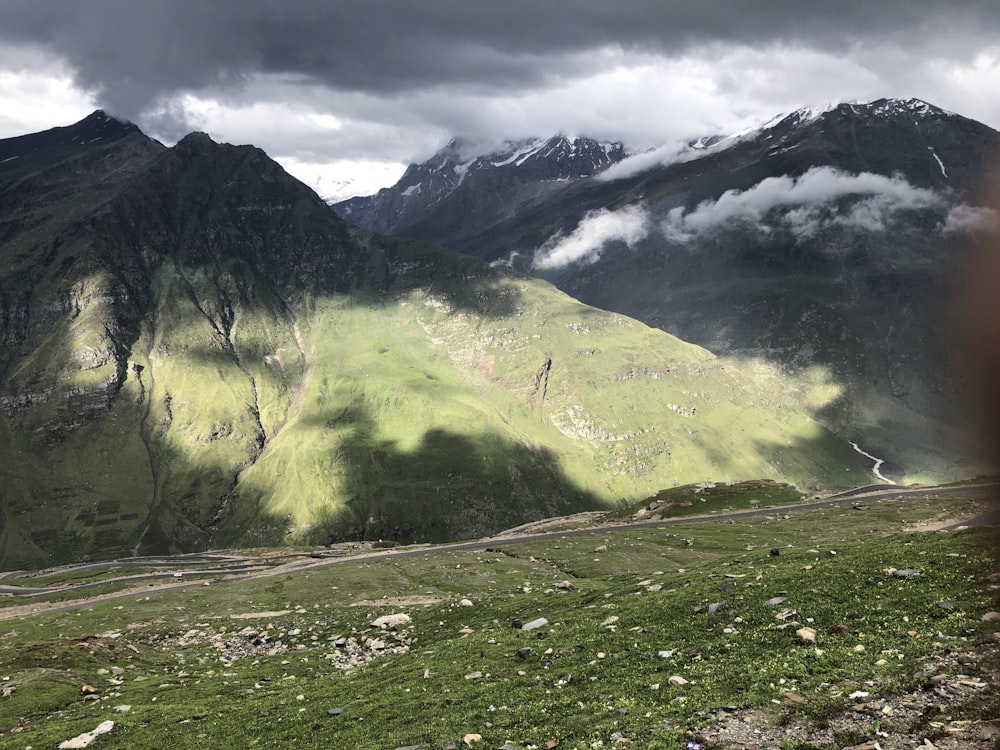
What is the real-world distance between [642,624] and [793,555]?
17.3 meters

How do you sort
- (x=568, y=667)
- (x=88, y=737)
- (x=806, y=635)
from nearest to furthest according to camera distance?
(x=806, y=635)
(x=568, y=667)
(x=88, y=737)

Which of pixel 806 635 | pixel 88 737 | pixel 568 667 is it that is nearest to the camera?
pixel 806 635

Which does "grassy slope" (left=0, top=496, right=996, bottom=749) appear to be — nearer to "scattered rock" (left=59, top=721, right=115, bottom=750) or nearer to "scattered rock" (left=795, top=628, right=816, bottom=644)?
"scattered rock" (left=795, top=628, right=816, bottom=644)

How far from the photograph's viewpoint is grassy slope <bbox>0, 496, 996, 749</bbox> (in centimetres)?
2005

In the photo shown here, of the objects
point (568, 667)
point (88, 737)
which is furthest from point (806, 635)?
point (88, 737)

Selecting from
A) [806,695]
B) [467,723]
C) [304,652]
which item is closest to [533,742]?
[467,723]

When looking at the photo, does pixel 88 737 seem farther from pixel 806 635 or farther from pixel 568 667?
pixel 806 635

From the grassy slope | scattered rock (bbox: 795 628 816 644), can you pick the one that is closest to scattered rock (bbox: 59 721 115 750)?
the grassy slope

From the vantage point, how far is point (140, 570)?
635 feet

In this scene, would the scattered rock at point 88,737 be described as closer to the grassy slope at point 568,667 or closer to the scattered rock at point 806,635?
the grassy slope at point 568,667

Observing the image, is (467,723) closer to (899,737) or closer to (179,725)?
(899,737)

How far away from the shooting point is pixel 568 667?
1076 inches

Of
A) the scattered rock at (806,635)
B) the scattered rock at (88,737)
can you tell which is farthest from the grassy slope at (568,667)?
the scattered rock at (88,737)

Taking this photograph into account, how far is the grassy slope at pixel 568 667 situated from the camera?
65.8 feet
